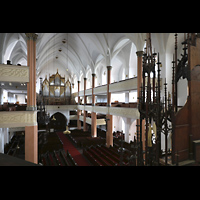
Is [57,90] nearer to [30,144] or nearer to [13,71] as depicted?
[13,71]

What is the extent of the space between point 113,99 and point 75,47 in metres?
9.57

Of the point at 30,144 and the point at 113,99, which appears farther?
the point at 113,99

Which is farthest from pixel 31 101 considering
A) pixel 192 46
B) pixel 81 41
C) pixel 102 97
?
pixel 102 97

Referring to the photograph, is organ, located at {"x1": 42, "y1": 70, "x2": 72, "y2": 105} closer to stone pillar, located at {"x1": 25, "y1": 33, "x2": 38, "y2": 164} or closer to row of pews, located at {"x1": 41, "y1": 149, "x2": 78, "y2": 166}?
row of pews, located at {"x1": 41, "y1": 149, "x2": 78, "y2": 166}

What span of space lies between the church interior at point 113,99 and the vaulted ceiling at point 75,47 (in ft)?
0.23

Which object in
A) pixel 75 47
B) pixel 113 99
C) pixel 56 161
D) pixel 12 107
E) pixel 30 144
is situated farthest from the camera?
pixel 113 99

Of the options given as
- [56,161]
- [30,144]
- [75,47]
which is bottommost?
[56,161]

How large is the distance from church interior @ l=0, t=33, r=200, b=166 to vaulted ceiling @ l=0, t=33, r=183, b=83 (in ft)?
0.23

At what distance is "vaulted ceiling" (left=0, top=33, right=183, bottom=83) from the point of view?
11.0 m

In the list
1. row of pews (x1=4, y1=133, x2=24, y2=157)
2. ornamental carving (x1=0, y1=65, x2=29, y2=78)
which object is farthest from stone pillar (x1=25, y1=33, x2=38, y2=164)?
row of pews (x1=4, y1=133, x2=24, y2=157)

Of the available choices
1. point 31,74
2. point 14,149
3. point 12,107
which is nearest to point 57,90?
point 14,149

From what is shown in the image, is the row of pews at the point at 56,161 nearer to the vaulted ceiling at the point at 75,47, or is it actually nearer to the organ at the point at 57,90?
the vaulted ceiling at the point at 75,47

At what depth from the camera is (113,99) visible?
922 inches
